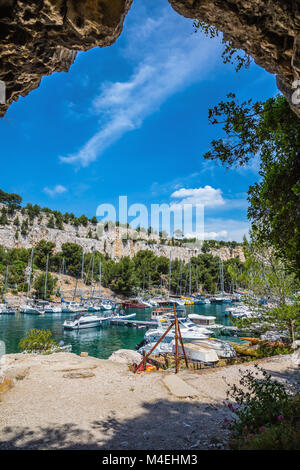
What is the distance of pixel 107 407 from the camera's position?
272 inches

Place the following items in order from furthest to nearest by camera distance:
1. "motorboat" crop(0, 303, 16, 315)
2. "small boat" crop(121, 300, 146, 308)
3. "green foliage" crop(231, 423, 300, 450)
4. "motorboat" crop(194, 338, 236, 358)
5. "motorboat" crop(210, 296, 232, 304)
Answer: "motorboat" crop(210, 296, 232, 304) → "small boat" crop(121, 300, 146, 308) → "motorboat" crop(0, 303, 16, 315) → "motorboat" crop(194, 338, 236, 358) → "green foliage" crop(231, 423, 300, 450)

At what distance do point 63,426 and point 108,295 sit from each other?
56.2 m

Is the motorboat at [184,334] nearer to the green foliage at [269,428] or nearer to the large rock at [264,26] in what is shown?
the green foliage at [269,428]

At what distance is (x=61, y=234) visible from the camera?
75.4 metres

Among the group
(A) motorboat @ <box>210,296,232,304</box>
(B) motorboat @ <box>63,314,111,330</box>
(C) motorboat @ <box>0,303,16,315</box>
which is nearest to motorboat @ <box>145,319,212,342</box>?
(B) motorboat @ <box>63,314,111,330</box>

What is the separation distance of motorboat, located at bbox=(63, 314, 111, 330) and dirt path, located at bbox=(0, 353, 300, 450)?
18365 millimetres

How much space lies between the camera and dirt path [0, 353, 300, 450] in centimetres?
496

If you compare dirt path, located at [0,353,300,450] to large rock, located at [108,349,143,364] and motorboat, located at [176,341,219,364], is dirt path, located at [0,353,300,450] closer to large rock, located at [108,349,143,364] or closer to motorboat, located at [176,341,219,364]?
large rock, located at [108,349,143,364]

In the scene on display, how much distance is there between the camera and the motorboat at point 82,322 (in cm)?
2908

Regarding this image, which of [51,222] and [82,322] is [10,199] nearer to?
[51,222]

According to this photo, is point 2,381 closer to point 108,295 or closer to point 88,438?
point 88,438

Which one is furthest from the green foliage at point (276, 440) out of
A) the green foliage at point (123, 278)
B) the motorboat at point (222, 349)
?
the green foliage at point (123, 278)

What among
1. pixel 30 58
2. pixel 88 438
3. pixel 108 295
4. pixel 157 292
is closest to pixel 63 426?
pixel 88 438

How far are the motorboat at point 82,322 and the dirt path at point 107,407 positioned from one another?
18.4 meters
